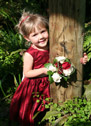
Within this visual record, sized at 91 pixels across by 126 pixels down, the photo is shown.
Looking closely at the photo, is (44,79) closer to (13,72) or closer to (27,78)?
(27,78)

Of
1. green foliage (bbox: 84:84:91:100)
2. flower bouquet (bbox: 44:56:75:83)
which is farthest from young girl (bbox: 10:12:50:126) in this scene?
green foliage (bbox: 84:84:91:100)

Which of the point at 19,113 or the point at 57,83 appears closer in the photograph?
the point at 57,83

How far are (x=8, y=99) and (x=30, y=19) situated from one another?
1791 millimetres

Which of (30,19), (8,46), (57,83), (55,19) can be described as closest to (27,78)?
(57,83)

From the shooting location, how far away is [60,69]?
76.9 inches

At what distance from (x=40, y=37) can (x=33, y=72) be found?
0.48 metres

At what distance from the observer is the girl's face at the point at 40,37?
208cm

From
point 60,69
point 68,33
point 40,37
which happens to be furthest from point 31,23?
point 60,69

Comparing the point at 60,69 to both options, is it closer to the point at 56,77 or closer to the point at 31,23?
the point at 56,77

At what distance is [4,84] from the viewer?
349 centimetres

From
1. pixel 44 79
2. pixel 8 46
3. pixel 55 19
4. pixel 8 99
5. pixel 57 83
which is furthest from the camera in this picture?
pixel 8 46

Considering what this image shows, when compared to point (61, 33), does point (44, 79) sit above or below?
below

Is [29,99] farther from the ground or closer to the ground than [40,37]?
closer to the ground

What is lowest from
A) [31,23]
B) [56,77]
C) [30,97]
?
[30,97]
